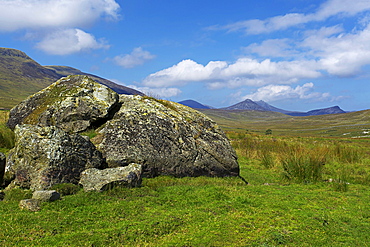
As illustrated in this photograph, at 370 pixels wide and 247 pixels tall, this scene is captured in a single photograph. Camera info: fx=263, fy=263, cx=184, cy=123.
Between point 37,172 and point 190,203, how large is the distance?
6361 mm

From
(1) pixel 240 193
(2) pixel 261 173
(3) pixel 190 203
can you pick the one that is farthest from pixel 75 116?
(2) pixel 261 173

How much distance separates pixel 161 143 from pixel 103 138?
3.13 metres

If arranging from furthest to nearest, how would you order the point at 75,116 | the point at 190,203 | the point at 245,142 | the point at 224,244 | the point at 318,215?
the point at 245,142, the point at 75,116, the point at 190,203, the point at 318,215, the point at 224,244

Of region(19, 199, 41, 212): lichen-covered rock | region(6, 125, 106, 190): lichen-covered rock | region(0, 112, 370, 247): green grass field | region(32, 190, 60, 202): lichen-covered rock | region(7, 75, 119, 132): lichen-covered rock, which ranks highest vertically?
region(7, 75, 119, 132): lichen-covered rock

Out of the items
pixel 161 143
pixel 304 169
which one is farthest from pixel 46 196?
pixel 304 169

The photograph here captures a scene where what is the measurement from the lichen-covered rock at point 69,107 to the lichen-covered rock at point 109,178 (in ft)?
16.9

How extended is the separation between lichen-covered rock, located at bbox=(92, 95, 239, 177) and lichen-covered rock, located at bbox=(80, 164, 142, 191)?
1443 millimetres

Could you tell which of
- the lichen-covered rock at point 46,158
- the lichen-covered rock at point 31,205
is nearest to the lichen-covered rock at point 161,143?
the lichen-covered rock at point 46,158

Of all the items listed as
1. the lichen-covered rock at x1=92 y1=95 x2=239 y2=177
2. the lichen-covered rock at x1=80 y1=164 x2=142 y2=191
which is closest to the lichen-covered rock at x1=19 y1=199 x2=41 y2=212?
the lichen-covered rock at x1=80 y1=164 x2=142 y2=191

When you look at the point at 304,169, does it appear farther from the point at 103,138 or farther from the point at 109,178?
the point at 103,138

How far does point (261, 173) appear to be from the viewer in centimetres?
1842

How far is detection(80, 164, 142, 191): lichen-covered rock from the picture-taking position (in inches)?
414

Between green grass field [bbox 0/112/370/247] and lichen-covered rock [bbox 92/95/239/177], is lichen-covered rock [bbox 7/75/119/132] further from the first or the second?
green grass field [bbox 0/112/370/247]

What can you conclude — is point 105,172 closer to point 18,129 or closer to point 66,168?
point 66,168
